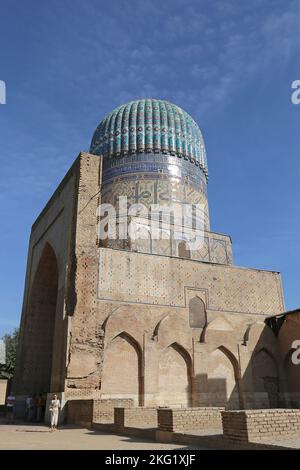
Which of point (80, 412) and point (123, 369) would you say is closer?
point (80, 412)

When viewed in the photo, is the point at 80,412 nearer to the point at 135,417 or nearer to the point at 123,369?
the point at 123,369

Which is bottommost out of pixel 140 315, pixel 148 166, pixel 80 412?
pixel 80 412

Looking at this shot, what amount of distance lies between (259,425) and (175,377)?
9.07 metres

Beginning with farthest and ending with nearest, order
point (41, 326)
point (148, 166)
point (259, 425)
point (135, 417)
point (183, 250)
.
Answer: point (148, 166) → point (183, 250) → point (41, 326) → point (135, 417) → point (259, 425)

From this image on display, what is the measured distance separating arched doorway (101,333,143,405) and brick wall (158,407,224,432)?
19.9ft

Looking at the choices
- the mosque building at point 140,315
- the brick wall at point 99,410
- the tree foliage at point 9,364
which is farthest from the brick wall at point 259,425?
the tree foliage at point 9,364

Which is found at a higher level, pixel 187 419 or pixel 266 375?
pixel 266 375

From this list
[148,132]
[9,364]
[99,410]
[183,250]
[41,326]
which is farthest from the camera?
[9,364]

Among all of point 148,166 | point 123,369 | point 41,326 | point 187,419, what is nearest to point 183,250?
point 148,166

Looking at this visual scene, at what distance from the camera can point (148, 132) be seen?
22.8m

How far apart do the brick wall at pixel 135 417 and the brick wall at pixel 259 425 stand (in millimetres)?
3253

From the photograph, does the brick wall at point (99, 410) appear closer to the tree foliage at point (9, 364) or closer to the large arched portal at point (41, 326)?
the large arched portal at point (41, 326)

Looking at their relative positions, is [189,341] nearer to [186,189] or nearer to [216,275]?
[216,275]

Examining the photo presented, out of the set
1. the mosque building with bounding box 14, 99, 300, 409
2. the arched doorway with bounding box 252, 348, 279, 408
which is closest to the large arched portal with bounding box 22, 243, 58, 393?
the mosque building with bounding box 14, 99, 300, 409
